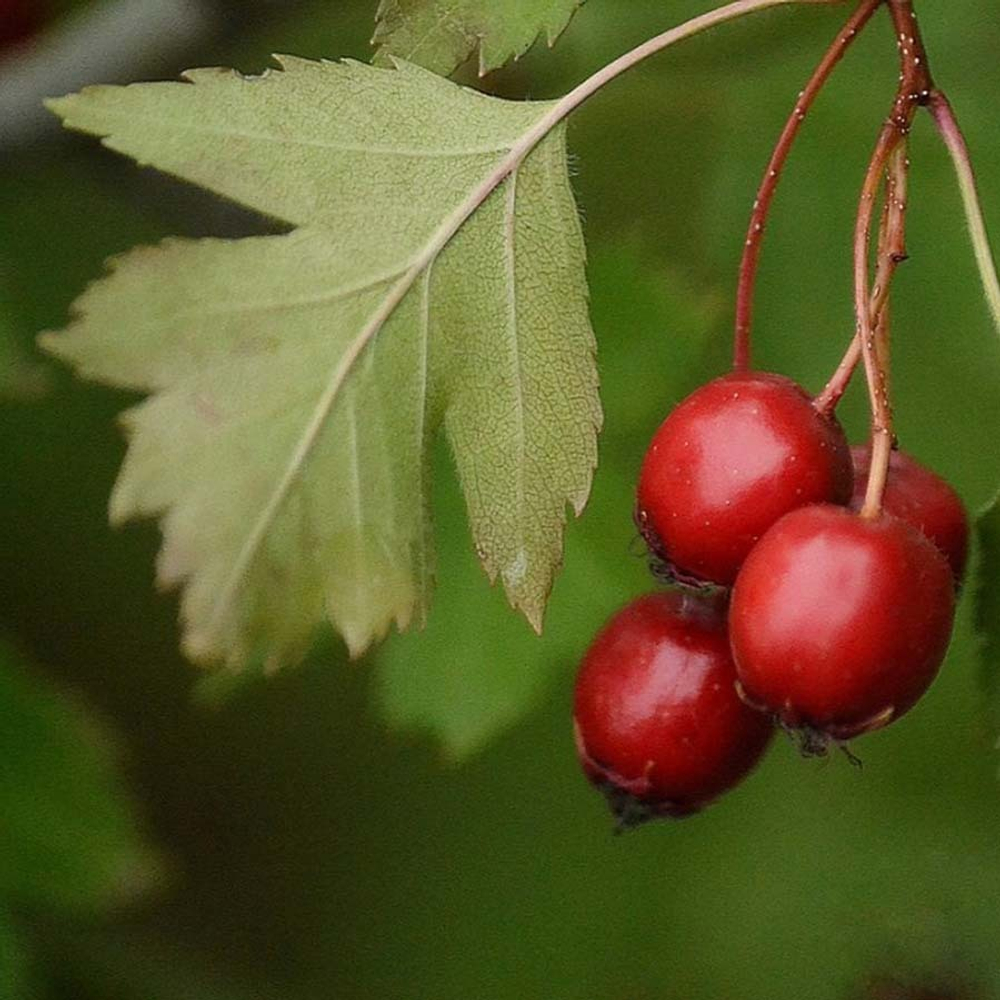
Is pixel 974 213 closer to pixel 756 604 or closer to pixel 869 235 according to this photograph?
pixel 869 235

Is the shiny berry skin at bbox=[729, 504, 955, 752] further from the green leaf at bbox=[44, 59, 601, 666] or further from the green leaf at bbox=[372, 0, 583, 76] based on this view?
the green leaf at bbox=[372, 0, 583, 76]

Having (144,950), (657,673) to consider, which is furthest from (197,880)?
(657,673)

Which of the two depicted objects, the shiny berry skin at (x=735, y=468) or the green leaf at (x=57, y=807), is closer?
the shiny berry skin at (x=735, y=468)

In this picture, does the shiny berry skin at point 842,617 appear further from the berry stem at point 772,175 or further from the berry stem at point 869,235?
the berry stem at point 772,175

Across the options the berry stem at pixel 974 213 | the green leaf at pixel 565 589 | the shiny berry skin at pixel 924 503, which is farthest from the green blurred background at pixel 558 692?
the berry stem at pixel 974 213

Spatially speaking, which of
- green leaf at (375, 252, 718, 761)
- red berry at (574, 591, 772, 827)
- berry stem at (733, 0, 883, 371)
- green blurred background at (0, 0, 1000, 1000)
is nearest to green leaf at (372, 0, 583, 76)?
berry stem at (733, 0, 883, 371)

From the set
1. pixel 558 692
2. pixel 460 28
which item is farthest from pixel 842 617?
pixel 558 692
